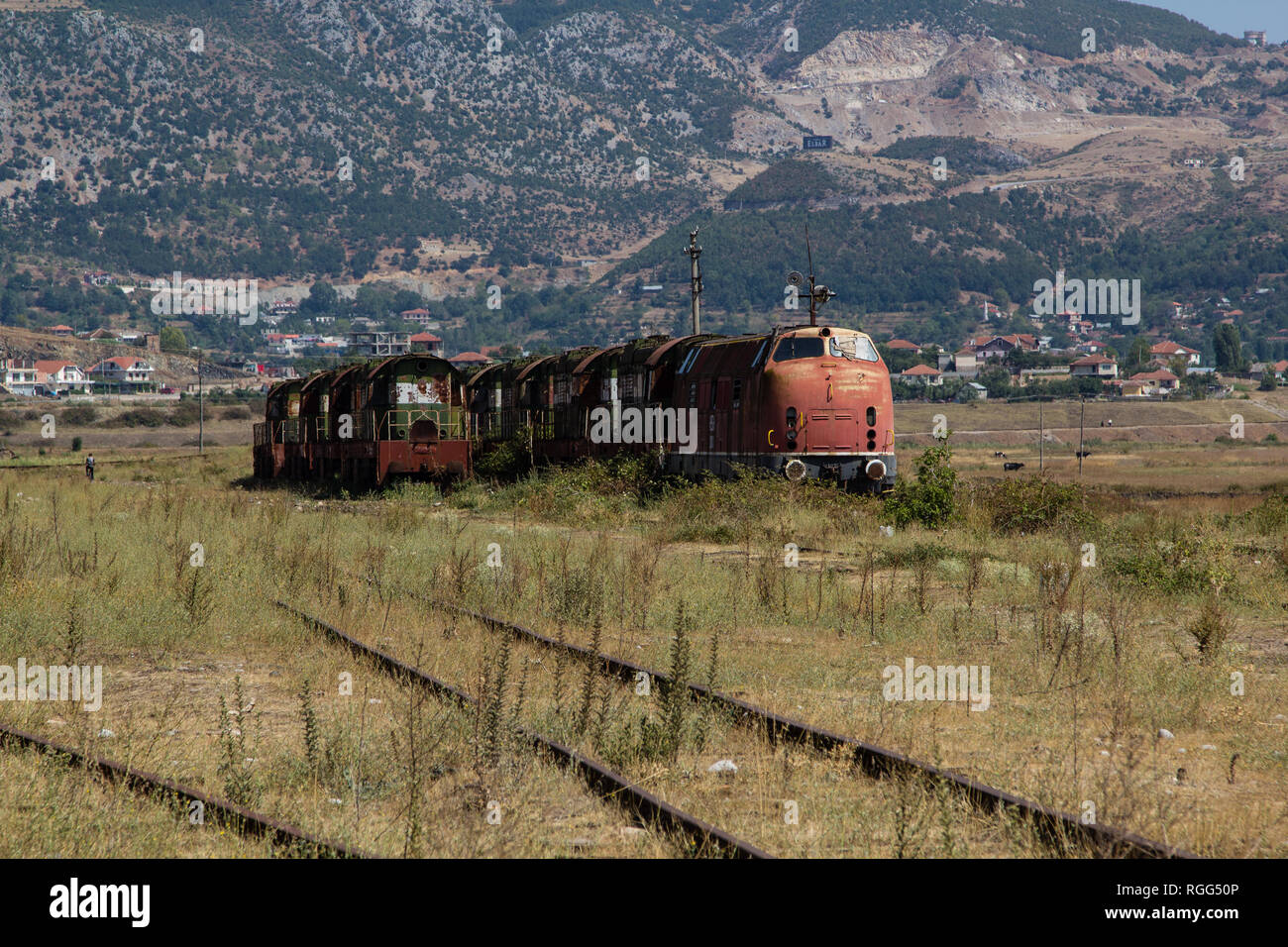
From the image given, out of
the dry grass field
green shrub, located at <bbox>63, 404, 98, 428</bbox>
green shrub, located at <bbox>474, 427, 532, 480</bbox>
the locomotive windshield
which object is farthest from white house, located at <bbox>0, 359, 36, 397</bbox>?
the dry grass field

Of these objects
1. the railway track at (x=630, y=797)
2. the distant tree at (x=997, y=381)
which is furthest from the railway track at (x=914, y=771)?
the distant tree at (x=997, y=381)

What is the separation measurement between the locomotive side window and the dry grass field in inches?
120

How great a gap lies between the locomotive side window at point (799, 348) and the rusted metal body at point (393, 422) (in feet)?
40.4

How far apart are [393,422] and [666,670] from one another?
78.7ft

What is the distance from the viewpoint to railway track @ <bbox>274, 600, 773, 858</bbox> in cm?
596

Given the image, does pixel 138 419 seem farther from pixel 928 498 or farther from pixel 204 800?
pixel 204 800

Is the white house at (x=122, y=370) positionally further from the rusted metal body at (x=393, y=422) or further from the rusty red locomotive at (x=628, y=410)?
the rusted metal body at (x=393, y=422)

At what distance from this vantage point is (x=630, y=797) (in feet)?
22.7

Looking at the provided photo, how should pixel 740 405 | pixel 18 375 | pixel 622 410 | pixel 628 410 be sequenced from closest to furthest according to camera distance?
pixel 740 405
pixel 628 410
pixel 622 410
pixel 18 375

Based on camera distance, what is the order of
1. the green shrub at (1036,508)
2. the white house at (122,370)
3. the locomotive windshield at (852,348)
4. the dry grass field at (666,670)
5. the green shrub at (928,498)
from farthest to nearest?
the white house at (122,370)
the locomotive windshield at (852,348)
the green shrub at (928,498)
the green shrub at (1036,508)
the dry grass field at (666,670)

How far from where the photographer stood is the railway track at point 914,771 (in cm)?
585

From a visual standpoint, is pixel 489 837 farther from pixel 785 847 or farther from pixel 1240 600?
pixel 1240 600

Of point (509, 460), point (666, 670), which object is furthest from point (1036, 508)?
point (509, 460)
